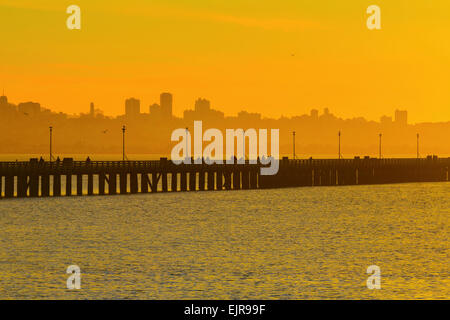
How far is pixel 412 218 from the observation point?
7750 cm

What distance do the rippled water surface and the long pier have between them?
16.6ft

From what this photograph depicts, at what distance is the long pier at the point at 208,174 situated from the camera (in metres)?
92.2

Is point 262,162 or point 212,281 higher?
point 262,162

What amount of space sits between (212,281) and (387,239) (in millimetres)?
22826

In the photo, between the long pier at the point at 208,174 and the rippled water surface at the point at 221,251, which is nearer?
the rippled water surface at the point at 221,251

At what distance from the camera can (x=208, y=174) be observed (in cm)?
11481

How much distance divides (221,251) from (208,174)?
219 feet

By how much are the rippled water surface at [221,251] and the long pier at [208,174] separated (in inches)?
199

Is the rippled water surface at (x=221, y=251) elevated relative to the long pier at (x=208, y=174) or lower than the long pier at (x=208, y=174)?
lower

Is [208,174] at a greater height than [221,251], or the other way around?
[208,174]
